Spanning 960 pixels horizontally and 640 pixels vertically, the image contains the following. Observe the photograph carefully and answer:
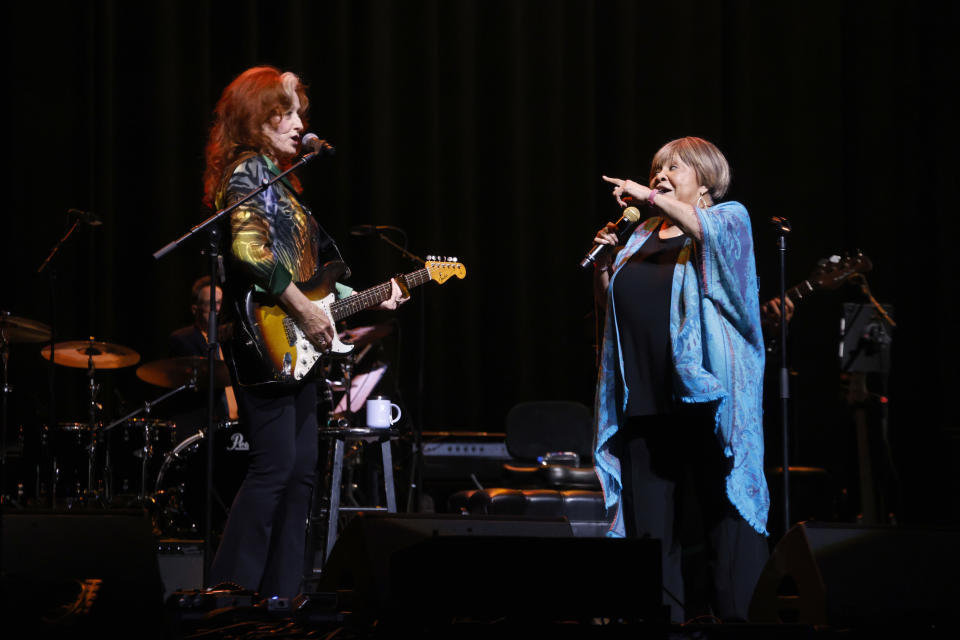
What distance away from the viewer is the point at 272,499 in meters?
2.91

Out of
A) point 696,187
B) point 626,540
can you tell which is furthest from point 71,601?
point 696,187

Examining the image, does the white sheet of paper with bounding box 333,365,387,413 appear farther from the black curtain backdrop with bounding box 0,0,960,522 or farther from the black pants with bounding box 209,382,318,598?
the black pants with bounding box 209,382,318,598

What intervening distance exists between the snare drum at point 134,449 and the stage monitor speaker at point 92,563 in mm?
3571

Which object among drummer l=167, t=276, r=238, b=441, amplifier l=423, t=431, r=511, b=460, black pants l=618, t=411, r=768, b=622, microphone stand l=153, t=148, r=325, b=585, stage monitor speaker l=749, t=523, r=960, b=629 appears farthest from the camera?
amplifier l=423, t=431, r=511, b=460

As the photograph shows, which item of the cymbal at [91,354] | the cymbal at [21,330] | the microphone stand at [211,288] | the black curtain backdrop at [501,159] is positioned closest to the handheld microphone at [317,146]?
the microphone stand at [211,288]

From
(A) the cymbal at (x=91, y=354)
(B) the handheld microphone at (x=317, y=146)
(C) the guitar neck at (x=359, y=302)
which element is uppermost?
(B) the handheld microphone at (x=317, y=146)

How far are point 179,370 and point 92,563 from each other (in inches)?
141

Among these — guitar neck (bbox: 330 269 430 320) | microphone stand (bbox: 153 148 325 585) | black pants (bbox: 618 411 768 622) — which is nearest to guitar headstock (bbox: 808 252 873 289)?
guitar neck (bbox: 330 269 430 320)

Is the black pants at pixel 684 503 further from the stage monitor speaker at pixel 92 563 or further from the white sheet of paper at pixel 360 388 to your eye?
the white sheet of paper at pixel 360 388

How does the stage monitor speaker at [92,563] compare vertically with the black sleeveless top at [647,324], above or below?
below

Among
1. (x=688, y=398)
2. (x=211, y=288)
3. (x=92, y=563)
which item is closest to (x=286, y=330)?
(x=211, y=288)

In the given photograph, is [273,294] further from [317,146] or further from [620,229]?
[620,229]

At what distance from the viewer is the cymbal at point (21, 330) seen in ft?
16.5

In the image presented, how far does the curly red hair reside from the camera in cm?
317
